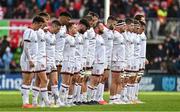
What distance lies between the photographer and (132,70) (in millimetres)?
32312

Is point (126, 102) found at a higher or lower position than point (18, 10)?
lower

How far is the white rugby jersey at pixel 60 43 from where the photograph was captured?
1141 inches

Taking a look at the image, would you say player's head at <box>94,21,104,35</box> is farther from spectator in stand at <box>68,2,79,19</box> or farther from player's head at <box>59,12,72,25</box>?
spectator in stand at <box>68,2,79,19</box>

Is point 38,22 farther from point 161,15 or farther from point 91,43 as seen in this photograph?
point 161,15

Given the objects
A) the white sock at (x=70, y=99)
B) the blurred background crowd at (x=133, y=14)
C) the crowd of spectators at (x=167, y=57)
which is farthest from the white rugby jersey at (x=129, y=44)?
the crowd of spectators at (x=167, y=57)

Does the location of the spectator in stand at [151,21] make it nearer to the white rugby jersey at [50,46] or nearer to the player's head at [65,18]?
the player's head at [65,18]

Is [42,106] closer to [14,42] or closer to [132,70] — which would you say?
[132,70]

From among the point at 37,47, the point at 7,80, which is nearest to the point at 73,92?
the point at 37,47

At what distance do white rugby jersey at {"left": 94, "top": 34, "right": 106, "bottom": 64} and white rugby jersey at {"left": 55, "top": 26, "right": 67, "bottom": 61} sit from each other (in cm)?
211

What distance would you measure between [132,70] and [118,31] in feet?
5.49

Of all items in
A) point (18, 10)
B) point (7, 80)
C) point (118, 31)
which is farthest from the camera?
point (18, 10)

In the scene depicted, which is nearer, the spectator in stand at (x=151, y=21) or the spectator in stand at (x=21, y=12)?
the spectator in stand at (x=151, y=21)

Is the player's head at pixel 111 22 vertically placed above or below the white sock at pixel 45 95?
above

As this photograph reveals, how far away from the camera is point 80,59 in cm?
2967
